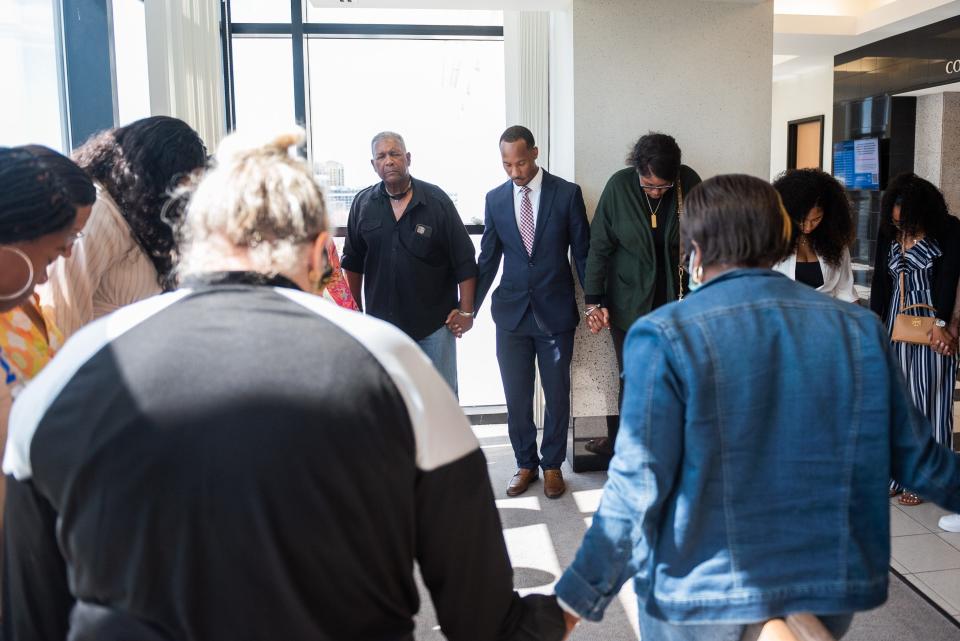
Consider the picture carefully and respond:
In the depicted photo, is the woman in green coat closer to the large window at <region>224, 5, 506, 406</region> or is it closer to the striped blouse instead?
the large window at <region>224, 5, 506, 406</region>

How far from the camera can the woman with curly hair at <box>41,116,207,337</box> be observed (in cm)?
214

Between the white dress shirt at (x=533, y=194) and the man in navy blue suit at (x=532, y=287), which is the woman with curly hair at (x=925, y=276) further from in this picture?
the white dress shirt at (x=533, y=194)

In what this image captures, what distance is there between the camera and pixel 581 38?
13.8 feet

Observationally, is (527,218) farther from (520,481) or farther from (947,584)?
(947,584)

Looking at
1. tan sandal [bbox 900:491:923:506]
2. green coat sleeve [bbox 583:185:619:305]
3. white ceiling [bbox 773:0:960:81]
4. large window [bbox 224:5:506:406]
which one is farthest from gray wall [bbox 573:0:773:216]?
white ceiling [bbox 773:0:960:81]

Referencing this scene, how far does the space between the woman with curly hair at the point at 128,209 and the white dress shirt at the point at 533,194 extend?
83.5 inches

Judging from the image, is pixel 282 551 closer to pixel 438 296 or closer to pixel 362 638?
pixel 362 638

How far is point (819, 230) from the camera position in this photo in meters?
3.54

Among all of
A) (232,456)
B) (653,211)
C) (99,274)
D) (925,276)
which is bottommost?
(925,276)

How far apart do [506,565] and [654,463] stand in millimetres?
363

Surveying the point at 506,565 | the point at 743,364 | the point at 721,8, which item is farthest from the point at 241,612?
the point at 721,8

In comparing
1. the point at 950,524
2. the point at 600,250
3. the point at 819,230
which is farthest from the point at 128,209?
the point at 950,524

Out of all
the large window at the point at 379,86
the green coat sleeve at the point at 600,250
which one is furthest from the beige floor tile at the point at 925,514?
the large window at the point at 379,86

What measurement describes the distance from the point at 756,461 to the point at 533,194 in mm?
2815
